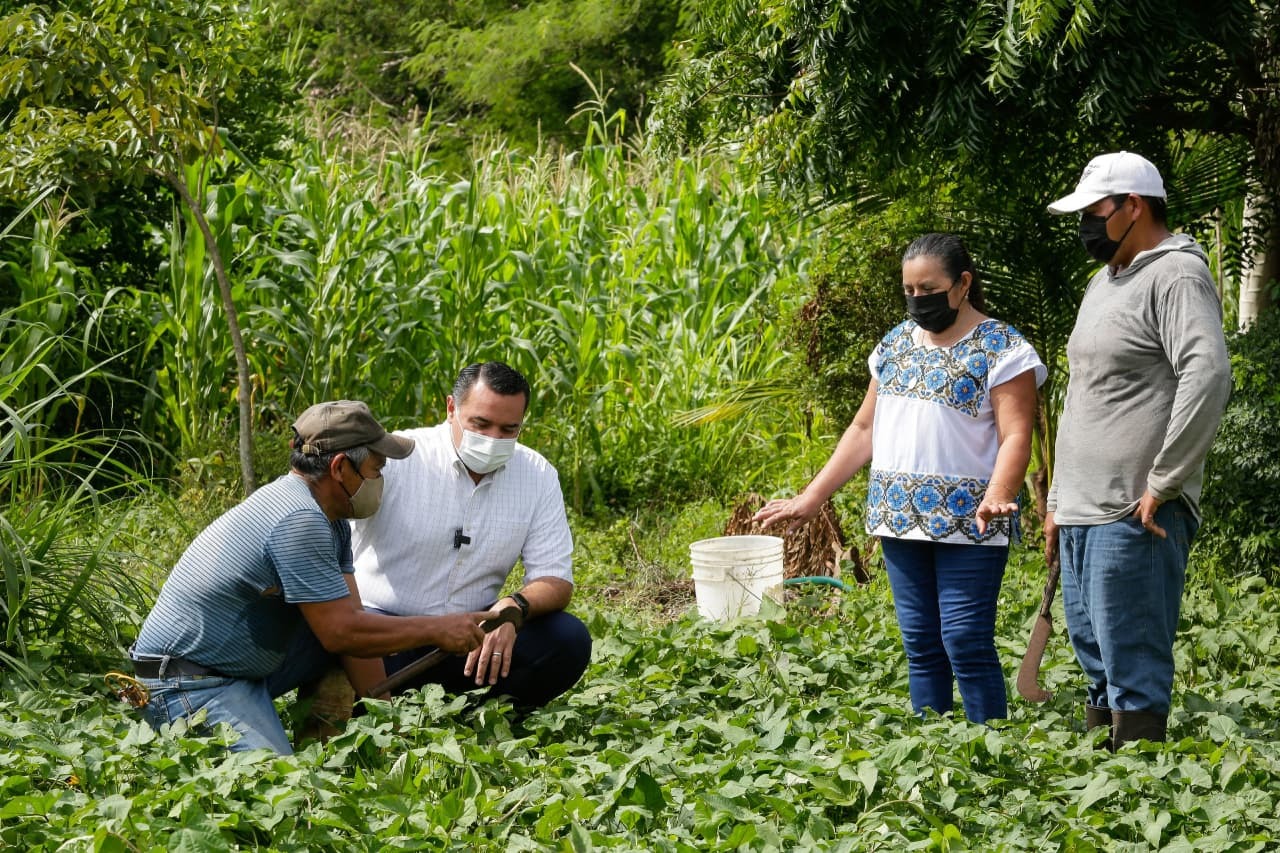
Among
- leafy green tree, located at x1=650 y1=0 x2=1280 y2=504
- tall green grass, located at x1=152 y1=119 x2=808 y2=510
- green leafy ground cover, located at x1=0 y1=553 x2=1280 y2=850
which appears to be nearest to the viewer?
green leafy ground cover, located at x1=0 y1=553 x2=1280 y2=850

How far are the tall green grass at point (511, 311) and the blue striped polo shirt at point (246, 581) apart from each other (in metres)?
3.79

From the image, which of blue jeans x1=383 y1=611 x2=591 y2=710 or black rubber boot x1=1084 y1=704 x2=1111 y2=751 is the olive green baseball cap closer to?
blue jeans x1=383 y1=611 x2=591 y2=710

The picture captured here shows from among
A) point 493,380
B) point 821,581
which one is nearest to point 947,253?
point 493,380

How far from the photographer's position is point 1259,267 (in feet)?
22.4

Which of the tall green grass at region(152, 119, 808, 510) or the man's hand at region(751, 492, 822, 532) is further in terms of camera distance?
the tall green grass at region(152, 119, 808, 510)

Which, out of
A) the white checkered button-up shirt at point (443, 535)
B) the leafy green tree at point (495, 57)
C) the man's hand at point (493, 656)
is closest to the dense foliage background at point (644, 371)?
the man's hand at point (493, 656)

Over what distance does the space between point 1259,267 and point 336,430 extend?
16.0 ft

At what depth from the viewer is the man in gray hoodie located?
3.63 m

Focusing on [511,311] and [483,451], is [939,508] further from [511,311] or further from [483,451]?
[511,311]

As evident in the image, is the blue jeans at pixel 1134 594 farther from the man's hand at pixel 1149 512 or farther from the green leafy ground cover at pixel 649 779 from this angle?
the green leafy ground cover at pixel 649 779

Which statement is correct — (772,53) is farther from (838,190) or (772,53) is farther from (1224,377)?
(1224,377)

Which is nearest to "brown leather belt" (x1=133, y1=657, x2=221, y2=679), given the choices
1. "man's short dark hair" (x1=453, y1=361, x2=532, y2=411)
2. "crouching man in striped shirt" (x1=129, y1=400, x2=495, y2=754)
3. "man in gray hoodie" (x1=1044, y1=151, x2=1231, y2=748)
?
"crouching man in striped shirt" (x1=129, y1=400, x2=495, y2=754)

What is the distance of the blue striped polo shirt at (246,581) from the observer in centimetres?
386

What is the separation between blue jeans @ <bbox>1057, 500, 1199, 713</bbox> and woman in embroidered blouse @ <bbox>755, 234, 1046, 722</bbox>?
292mm
